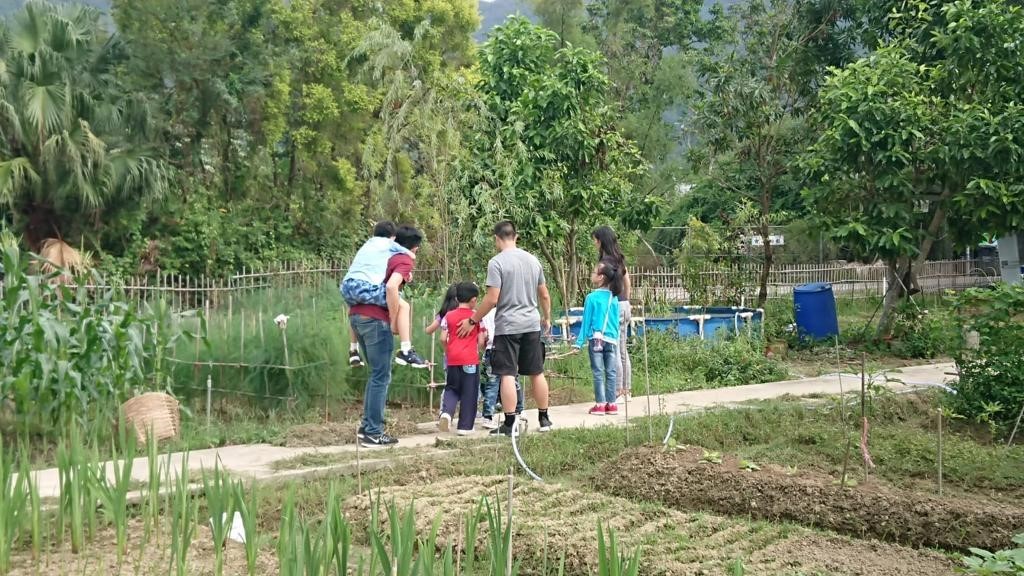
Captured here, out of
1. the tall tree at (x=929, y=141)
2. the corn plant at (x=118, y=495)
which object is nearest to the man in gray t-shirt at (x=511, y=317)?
the corn plant at (x=118, y=495)

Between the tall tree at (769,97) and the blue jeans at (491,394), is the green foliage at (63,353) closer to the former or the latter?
the blue jeans at (491,394)

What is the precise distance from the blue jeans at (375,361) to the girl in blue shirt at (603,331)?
2.14 metres

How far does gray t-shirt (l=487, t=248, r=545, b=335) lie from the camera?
24.7 feet

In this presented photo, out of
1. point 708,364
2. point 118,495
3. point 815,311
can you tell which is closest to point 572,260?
point 708,364

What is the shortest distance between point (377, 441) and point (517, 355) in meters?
1.22

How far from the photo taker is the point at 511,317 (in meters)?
7.57

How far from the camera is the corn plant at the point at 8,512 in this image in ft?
12.3

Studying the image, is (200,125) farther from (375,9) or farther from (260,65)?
(375,9)

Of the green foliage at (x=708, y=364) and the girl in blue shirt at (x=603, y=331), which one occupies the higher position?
the girl in blue shirt at (x=603, y=331)

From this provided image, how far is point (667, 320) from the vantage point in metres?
12.9

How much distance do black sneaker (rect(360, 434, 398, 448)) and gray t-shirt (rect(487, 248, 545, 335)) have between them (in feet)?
3.71

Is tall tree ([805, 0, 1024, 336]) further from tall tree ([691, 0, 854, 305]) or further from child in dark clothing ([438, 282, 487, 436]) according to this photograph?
child in dark clothing ([438, 282, 487, 436])

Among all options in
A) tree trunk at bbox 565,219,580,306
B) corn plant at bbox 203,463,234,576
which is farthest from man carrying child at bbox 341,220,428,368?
tree trunk at bbox 565,219,580,306

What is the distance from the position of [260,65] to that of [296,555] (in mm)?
22394
